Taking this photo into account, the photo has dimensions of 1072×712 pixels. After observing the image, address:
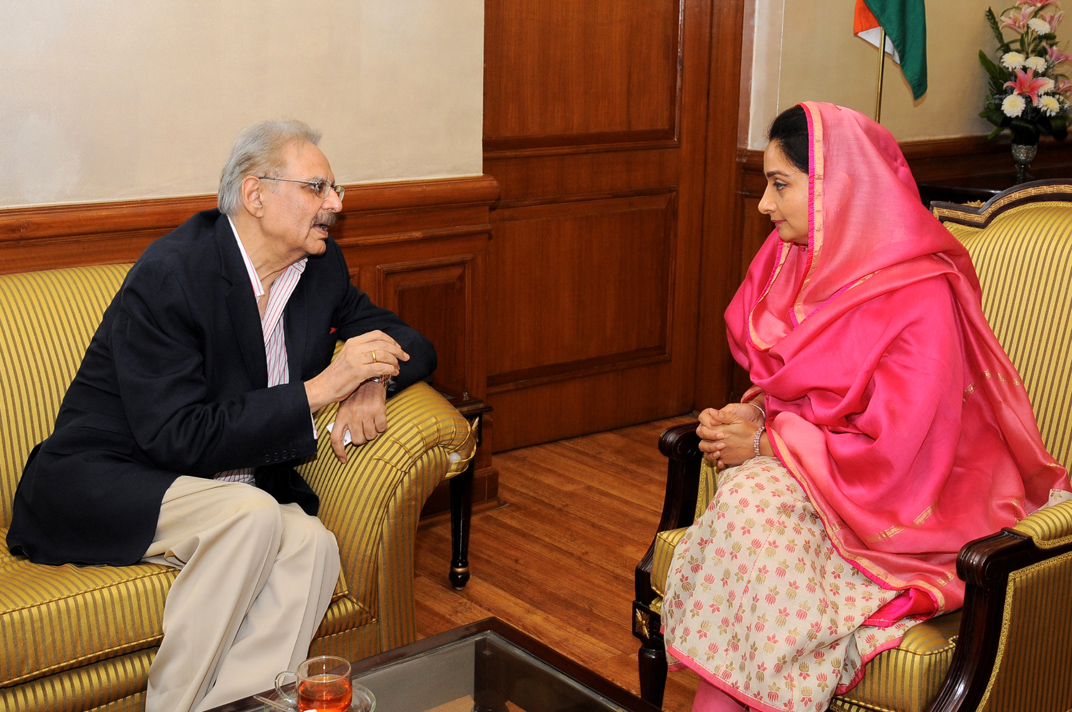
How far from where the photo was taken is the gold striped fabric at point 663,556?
87.4 inches

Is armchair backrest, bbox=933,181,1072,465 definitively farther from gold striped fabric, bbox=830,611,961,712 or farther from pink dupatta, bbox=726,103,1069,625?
gold striped fabric, bbox=830,611,961,712

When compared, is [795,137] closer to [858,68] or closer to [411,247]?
[411,247]

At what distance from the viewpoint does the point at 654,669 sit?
2275mm

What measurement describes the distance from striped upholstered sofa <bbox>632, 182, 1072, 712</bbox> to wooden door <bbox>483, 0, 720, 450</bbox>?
1.71 meters

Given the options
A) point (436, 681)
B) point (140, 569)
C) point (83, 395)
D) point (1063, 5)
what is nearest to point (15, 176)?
point (83, 395)

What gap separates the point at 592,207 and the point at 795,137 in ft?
6.80

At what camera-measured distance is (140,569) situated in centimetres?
212

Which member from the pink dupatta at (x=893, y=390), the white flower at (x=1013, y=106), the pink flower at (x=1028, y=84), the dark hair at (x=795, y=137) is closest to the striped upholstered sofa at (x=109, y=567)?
the pink dupatta at (x=893, y=390)

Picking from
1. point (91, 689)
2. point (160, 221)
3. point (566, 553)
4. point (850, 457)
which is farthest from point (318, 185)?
point (566, 553)

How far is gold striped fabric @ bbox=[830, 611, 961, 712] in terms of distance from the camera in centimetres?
183

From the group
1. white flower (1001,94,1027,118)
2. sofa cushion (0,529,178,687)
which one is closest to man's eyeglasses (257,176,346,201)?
sofa cushion (0,529,178,687)

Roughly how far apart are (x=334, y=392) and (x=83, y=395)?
523 millimetres

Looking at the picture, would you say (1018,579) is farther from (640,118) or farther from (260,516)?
(640,118)

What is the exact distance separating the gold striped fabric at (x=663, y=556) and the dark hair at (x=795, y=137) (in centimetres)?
79
